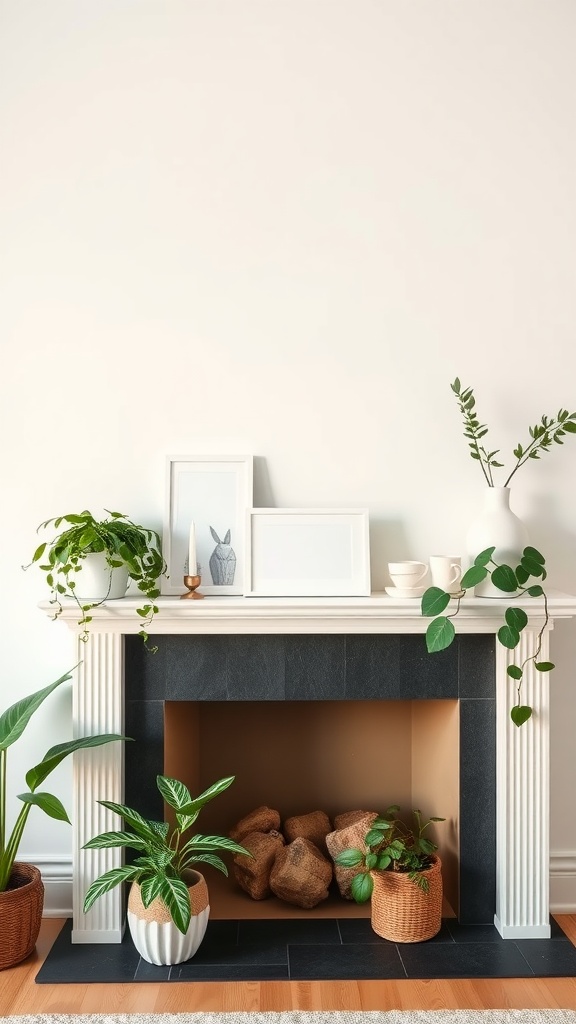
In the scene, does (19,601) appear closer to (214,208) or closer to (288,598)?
(288,598)

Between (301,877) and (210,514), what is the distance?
43.6 inches

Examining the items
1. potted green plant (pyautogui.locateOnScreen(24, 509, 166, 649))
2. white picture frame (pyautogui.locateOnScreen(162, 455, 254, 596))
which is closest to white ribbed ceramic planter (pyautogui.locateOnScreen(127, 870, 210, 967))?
potted green plant (pyautogui.locateOnScreen(24, 509, 166, 649))

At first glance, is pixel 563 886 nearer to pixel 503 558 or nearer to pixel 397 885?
pixel 397 885

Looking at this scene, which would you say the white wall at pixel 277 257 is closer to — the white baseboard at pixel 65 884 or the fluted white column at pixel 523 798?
the white baseboard at pixel 65 884

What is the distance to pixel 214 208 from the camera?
246 centimetres

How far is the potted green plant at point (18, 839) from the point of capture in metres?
2.10

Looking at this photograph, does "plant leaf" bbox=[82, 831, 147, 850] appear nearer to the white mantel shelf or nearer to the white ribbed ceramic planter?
the white ribbed ceramic planter

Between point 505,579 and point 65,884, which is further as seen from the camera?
point 65,884

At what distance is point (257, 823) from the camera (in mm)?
2576

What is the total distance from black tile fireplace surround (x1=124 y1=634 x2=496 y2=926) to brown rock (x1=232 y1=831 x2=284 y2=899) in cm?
37

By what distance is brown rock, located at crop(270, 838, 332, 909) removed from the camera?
240 cm

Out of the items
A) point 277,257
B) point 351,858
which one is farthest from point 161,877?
point 277,257

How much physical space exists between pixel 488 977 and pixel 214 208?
226cm

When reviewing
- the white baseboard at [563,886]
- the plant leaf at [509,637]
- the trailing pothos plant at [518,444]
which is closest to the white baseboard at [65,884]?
the white baseboard at [563,886]
